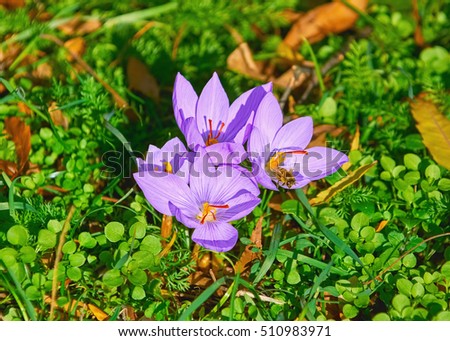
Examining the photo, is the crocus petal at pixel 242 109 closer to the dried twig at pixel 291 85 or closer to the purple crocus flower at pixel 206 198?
the purple crocus flower at pixel 206 198

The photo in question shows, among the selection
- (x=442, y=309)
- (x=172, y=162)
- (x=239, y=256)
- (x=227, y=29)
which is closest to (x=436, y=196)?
(x=442, y=309)

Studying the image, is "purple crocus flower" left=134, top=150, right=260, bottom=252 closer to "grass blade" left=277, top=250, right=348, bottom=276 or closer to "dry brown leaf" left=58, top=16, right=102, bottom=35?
"grass blade" left=277, top=250, right=348, bottom=276

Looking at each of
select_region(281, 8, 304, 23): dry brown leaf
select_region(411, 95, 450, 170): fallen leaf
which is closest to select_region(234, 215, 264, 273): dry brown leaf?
select_region(411, 95, 450, 170): fallen leaf

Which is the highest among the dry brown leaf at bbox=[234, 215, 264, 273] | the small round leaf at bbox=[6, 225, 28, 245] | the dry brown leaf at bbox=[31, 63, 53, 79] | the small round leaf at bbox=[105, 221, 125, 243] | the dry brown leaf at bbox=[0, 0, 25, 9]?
the dry brown leaf at bbox=[0, 0, 25, 9]

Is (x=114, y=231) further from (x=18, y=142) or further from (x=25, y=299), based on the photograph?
(x=18, y=142)

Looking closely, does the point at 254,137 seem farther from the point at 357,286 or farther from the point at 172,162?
the point at 357,286
